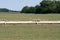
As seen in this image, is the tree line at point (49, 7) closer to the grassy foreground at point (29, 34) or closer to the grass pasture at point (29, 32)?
the grass pasture at point (29, 32)

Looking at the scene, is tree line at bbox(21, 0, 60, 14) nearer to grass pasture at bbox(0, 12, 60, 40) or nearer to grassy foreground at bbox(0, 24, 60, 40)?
grass pasture at bbox(0, 12, 60, 40)

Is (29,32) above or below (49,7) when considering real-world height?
above

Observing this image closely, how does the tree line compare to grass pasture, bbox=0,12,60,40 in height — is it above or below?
below

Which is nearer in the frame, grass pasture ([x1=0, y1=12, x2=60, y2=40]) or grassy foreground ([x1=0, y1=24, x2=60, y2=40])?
grassy foreground ([x1=0, y1=24, x2=60, y2=40])

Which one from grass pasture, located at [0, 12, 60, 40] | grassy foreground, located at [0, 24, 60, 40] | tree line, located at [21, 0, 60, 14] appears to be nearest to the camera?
grassy foreground, located at [0, 24, 60, 40]

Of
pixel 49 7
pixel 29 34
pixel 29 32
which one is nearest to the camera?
pixel 29 34

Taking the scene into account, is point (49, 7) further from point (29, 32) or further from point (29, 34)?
point (29, 34)

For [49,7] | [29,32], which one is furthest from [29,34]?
[49,7]

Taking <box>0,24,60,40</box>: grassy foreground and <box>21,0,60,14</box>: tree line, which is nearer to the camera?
<box>0,24,60,40</box>: grassy foreground

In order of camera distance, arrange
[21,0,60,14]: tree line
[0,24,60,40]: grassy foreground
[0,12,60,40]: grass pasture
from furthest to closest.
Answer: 1. [21,0,60,14]: tree line
2. [0,12,60,40]: grass pasture
3. [0,24,60,40]: grassy foreground

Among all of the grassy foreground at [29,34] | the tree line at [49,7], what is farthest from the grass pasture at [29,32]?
the tree line at [49,7]

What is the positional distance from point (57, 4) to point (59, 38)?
268 feet

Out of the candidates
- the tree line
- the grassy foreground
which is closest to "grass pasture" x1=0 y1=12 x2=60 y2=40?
the grassy foreground

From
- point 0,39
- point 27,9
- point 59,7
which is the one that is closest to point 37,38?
point 0,39
